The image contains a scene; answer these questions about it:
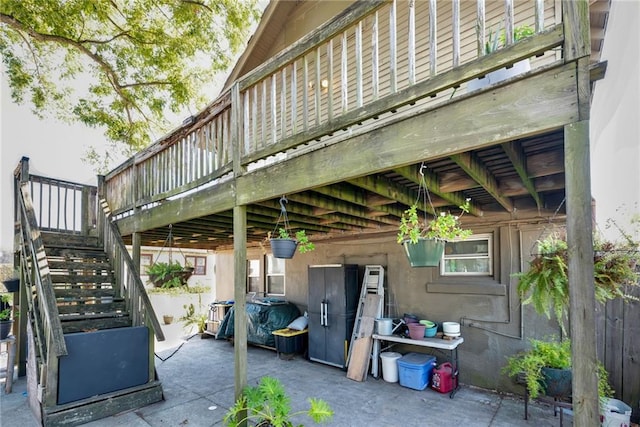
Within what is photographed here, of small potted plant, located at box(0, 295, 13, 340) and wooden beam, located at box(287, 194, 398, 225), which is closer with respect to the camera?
wooden beam, located at box(287, 194, 398, 225)

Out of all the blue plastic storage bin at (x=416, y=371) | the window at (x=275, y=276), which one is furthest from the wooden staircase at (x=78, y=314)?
the window at (x=275, y=276)

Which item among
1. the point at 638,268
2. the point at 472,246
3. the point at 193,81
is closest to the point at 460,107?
the point at 638,268

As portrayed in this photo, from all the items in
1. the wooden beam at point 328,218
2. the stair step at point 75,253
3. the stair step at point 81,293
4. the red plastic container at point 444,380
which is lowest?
the red plastic container at point 444,380

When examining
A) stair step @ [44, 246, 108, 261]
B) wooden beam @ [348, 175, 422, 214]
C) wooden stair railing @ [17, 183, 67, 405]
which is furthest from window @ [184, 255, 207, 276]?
wooden beam @ [348, 175, 422, 214]

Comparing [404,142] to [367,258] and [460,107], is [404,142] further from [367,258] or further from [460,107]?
[367,258]

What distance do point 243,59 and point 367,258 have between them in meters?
5.02

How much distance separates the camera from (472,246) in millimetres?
5578

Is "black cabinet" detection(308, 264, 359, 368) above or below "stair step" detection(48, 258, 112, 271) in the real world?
below

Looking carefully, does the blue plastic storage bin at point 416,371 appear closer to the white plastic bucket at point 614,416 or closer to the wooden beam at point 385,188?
the white plastic bucket at point 614,416

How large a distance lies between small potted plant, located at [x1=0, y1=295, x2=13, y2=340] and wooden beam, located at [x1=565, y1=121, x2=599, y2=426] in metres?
7.94

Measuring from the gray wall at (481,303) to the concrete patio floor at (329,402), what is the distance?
48cm

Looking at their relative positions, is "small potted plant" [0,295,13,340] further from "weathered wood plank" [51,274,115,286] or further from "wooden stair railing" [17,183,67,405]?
"weathered wood plank" [51,274,115,286]

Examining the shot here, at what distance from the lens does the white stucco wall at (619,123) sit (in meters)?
5.19

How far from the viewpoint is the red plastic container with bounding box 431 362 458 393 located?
16.5ft
